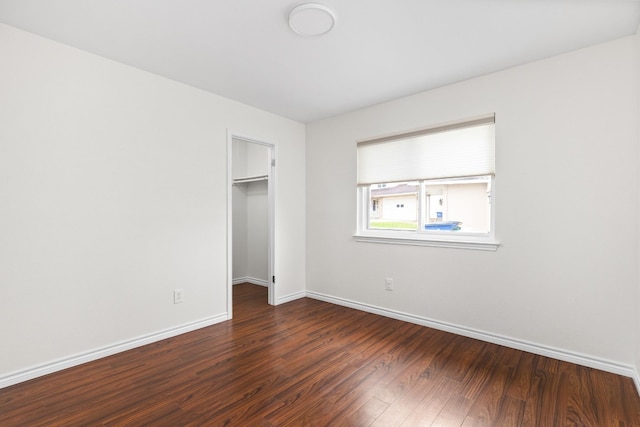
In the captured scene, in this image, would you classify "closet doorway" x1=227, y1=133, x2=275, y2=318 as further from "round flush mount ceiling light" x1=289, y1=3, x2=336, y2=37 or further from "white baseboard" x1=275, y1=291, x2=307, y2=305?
"round flush mount ceiling light" x1=289, y1=3, x2=336, y2=37

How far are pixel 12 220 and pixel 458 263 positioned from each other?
3670 millimetres

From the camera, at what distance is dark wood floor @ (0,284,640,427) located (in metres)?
1.76

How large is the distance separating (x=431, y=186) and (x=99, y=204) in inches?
125

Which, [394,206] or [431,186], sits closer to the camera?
[431,186]

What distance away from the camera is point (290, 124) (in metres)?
4.11

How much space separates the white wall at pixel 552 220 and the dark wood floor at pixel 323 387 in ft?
0.99

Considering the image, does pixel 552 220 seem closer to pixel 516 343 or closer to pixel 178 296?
pixel 516 343

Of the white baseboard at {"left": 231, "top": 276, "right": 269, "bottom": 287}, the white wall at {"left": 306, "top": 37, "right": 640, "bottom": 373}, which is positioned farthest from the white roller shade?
the white baseboard at {"left": 231, "top": 276, "right": 269, "bottom": 287}

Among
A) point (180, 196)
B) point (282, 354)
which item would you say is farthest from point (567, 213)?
point (180, 196)

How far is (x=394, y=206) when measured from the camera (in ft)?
11.9

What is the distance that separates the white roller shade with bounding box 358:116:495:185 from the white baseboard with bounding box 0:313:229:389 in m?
2.51

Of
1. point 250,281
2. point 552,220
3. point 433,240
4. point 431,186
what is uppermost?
point 431,186

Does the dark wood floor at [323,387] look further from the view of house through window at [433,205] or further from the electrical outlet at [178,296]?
the view of house through window at [433,205]

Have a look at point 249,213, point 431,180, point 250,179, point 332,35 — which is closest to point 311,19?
point 332,35
